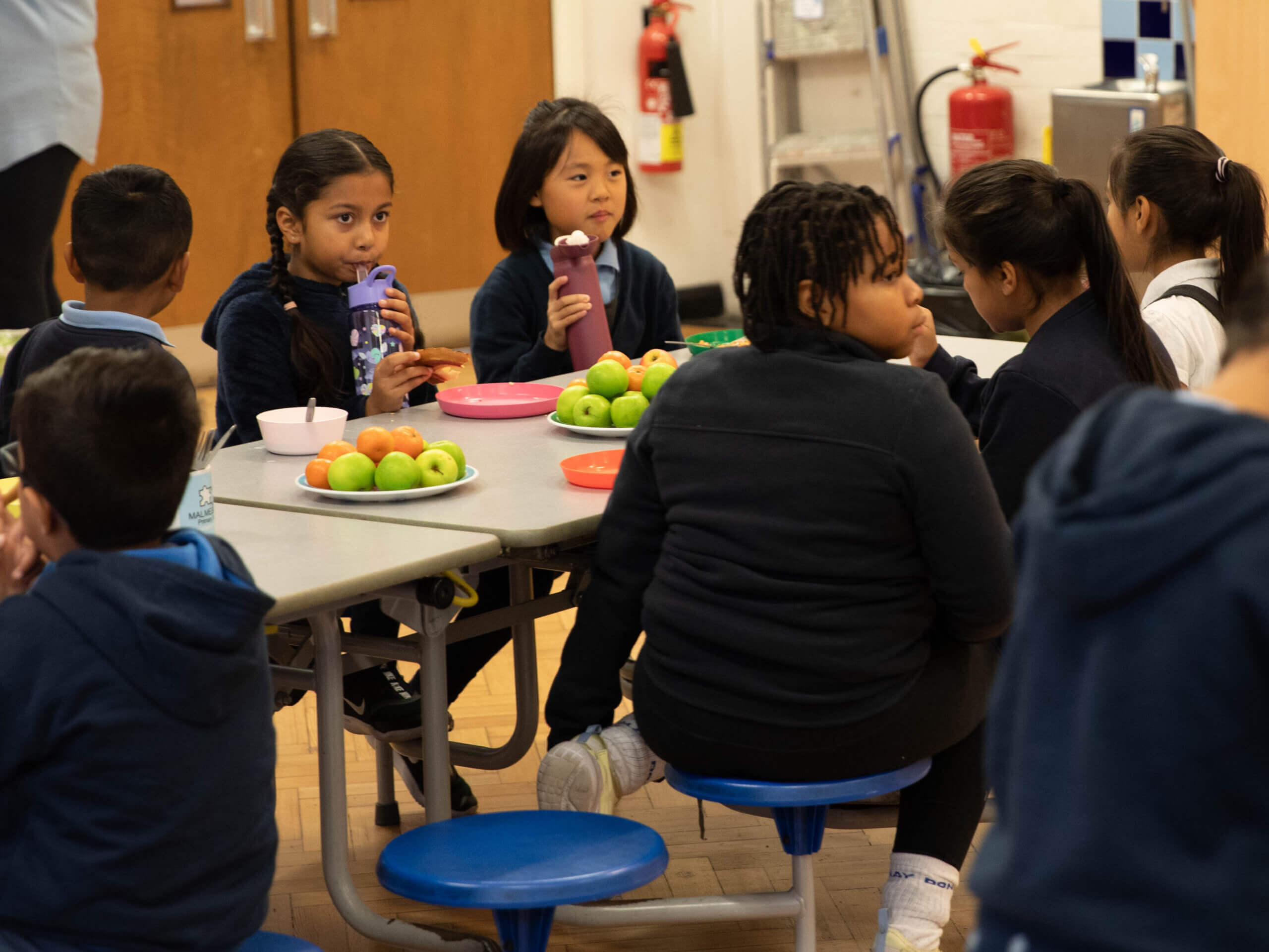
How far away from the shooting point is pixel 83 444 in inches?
50.1

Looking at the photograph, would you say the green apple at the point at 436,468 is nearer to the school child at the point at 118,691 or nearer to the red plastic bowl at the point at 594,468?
the red plastic bowl at the point at 594,468

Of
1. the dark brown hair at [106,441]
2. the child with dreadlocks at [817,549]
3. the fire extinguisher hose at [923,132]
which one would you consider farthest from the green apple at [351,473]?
the fire extinguisher hose at [923,132]

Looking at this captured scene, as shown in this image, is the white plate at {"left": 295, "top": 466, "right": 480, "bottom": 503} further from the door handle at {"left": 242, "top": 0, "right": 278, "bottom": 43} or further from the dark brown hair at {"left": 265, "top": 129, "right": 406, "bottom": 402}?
the door handle at {"left": 242, "top": 0, "right": 278, "bottom": 43}

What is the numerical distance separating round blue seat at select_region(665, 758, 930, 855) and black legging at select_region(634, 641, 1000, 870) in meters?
0.01

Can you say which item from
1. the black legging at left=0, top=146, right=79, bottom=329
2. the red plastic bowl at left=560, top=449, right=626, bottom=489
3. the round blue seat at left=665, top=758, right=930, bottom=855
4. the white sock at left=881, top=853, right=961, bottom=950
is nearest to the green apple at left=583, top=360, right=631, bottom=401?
the red plastic bowl at left=560, top=449, right=626, bottom=489

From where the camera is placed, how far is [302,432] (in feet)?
Result: 7.43

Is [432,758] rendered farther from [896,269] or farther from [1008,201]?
[1008,201]

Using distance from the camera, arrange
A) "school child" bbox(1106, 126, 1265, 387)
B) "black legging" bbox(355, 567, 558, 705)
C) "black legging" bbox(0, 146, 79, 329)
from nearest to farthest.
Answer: "school child" bbox(1106, 126, 1265, 387), "black legging" bbox(355, 567, 558, 705), "black legging" bbox(0, 146, 79, 329)

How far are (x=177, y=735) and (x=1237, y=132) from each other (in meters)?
3.47

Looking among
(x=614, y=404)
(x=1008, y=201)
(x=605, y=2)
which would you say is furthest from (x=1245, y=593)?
(x=605, y=2)

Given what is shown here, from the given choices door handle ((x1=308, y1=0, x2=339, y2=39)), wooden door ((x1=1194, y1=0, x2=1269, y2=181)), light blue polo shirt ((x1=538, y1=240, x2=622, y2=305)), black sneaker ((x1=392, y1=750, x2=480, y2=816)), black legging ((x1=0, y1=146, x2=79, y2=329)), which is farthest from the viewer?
door handle ((x1=308, y1=0, x2=339, y2=39))

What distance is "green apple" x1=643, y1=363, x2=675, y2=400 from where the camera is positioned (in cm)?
236

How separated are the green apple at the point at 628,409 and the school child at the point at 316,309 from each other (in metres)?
0.35

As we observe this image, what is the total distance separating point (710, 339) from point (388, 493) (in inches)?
35.5
